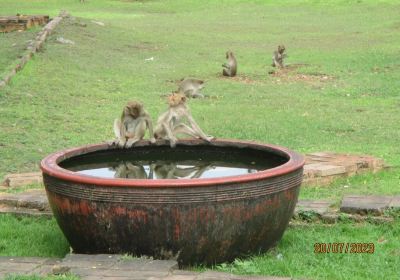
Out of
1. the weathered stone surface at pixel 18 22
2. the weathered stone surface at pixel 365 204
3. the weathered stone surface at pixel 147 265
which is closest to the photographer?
the weathered stone surface at pixel 147 265

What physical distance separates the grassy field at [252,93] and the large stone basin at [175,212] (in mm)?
240

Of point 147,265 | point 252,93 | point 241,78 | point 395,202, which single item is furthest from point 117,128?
point 241,78

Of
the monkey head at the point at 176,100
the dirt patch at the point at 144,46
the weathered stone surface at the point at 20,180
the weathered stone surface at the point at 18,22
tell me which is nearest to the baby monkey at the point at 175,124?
the monkey head at the point at 176,100

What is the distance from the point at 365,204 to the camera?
704 cm

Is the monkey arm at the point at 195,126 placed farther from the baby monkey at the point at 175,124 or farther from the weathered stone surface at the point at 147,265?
the weathered stone surface at the point at 147,265

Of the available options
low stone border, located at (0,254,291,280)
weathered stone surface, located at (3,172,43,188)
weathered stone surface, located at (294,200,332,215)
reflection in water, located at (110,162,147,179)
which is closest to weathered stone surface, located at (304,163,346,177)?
weathered stone surface, located at (294,200,332,215)

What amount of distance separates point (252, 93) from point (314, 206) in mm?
9024

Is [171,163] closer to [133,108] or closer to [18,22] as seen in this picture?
[133,108]

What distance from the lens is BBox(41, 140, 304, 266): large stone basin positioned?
555 cm

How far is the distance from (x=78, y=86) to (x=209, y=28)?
580 inches

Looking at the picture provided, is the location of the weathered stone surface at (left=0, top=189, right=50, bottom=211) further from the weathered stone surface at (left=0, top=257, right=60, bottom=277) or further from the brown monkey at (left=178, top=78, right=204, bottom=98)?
the brown monkey at (left=178, top=78, right=204, bottom=98)
